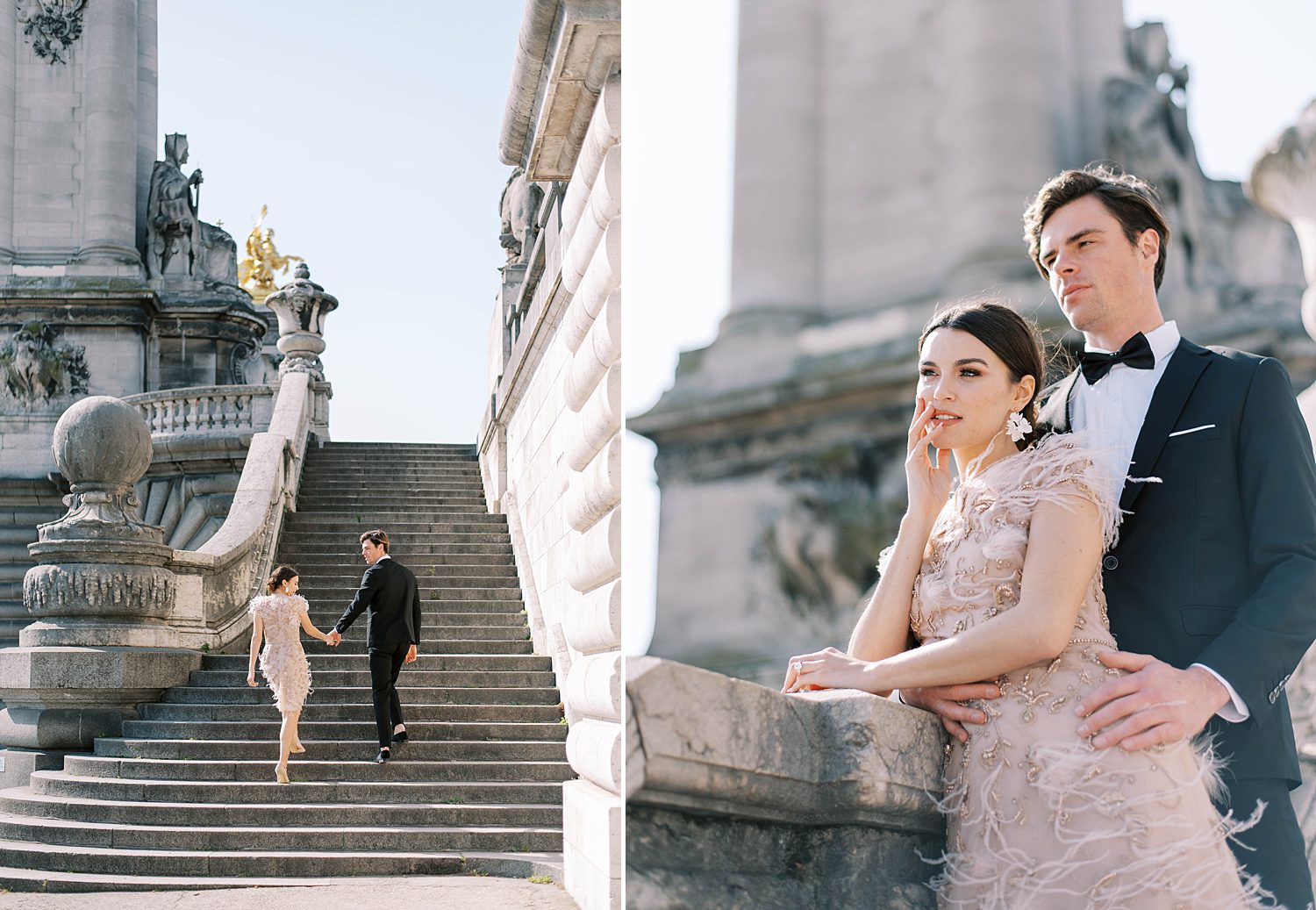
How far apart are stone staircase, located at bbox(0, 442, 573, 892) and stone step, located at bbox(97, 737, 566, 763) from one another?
1cm

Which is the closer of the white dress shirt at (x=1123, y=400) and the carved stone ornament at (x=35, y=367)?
the white dress shirt at (x=1123, y=400)

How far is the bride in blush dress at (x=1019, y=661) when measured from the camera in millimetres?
2039

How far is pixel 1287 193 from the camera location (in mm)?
2525

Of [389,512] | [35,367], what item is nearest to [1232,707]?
[389,512]

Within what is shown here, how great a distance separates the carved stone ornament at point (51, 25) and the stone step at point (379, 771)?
1843 centimetres

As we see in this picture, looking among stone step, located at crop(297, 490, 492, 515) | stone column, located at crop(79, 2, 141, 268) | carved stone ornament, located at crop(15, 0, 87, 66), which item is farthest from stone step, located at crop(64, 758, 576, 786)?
carved stone ornament, located at crop(15, 0, 87, 66)

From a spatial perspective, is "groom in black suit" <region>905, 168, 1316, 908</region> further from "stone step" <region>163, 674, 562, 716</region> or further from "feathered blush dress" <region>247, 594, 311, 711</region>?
"stone step" <region>163, 674, 562, 716</region>

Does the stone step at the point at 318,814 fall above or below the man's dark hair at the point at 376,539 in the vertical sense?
below

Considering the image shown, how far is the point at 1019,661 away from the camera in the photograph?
6.68 ft

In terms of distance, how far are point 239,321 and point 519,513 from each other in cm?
1370

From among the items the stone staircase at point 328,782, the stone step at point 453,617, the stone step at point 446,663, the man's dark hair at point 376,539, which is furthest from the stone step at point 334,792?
the stone step at point 453,617

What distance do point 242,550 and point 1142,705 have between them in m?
10.8

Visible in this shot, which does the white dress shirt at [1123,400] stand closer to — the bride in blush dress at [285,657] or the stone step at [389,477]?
the bride in blush dress at [285,657]

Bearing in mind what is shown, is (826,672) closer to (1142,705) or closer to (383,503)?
(1142,705)
